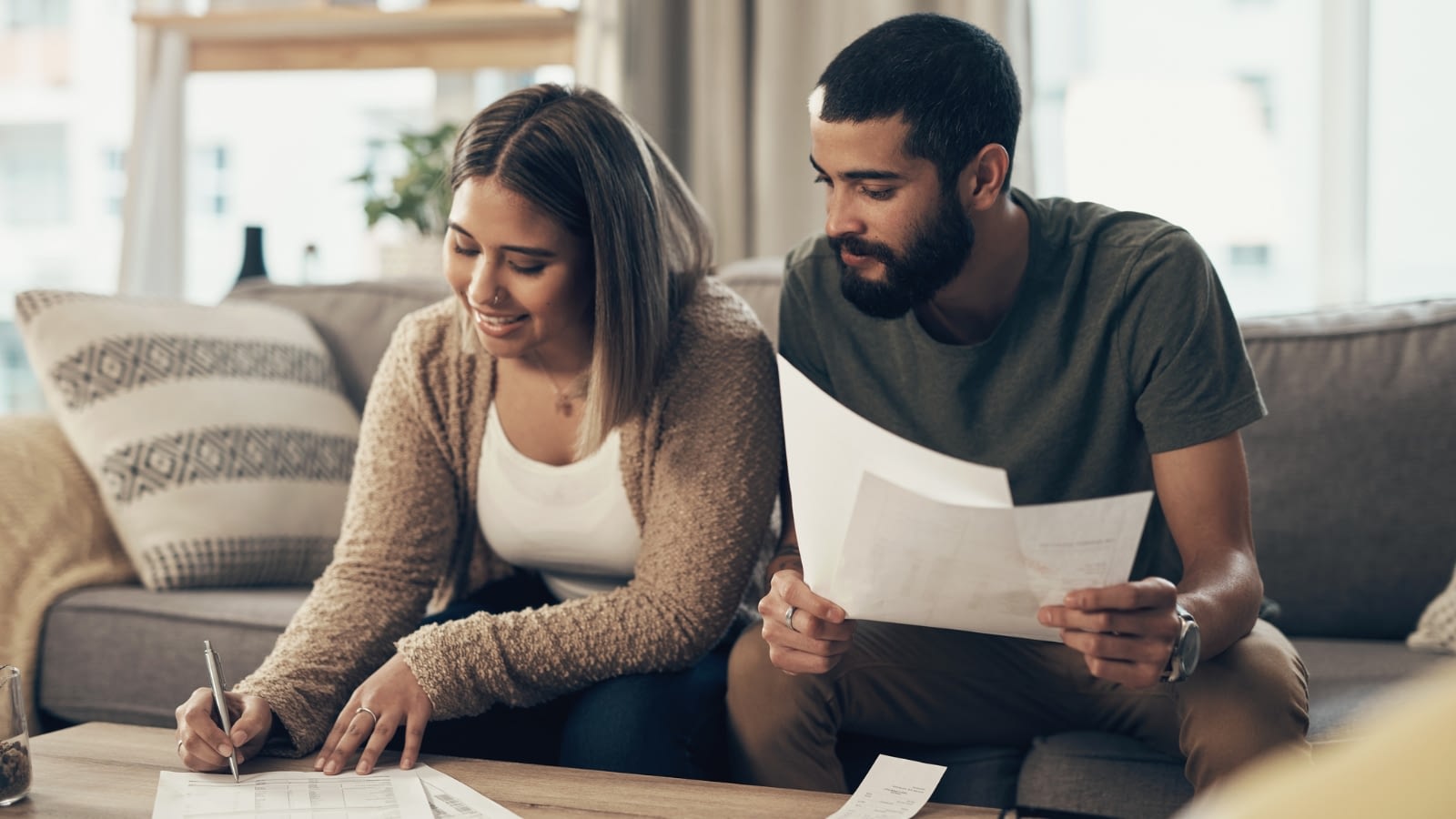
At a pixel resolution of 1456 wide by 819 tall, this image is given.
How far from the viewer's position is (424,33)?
2.95m

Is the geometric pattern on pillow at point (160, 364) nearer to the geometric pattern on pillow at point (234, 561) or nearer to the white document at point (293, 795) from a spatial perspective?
the geometric pattern on pillow at point (234, 561)

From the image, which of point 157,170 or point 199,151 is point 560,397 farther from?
point 199,151

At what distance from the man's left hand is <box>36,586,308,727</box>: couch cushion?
105 centimetres

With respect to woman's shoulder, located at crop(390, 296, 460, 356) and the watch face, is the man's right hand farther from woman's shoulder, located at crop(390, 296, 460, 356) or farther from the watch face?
woman's shoulder, located at crop(390, 296, 460, 356)

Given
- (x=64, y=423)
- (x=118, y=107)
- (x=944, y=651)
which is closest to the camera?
(x=944, y=651)

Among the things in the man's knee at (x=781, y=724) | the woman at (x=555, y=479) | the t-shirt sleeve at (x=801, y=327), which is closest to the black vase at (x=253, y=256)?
the woman at (x=555, y=479)

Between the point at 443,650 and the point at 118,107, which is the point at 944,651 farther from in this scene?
the point at 118,107

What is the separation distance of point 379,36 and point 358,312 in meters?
1.11

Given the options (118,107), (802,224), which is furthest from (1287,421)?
(118,107)

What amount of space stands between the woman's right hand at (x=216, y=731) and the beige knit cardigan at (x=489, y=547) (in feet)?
0.07

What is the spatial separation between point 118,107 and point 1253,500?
9.74 feet

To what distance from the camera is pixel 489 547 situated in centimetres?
154

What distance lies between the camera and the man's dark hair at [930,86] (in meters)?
1.29

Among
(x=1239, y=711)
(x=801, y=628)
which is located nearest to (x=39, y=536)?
(x=801, y=628)
